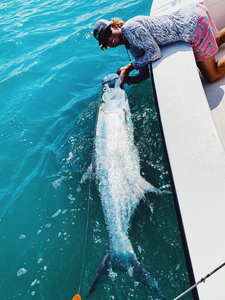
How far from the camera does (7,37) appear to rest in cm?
853

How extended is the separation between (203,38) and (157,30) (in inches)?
24.9

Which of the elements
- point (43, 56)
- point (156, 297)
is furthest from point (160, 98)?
point (43, 56)

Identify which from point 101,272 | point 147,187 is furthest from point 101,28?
point 101,272

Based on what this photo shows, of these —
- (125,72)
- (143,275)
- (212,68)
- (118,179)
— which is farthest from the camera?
(125,72)

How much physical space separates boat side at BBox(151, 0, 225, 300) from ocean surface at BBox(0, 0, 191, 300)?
3.06 ft

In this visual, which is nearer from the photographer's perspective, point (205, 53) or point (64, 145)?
point (205, 53)

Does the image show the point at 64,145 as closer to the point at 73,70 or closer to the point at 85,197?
the point at 85,197

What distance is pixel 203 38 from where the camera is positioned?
3357mm

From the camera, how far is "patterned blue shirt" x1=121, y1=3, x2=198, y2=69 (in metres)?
3.28

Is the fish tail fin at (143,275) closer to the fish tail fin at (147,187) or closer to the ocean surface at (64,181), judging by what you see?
the ocean surface at (64,181)

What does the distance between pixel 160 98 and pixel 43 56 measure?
5653 mm

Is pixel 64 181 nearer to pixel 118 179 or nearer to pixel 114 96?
pixel 118 179

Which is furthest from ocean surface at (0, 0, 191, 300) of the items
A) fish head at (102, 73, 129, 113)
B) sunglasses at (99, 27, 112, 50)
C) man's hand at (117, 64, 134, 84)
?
sunglasses at (99, 27, 112, 50)

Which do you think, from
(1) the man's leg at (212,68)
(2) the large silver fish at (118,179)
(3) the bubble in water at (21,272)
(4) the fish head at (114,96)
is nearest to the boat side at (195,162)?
(1) the man's leg at (212,68)
